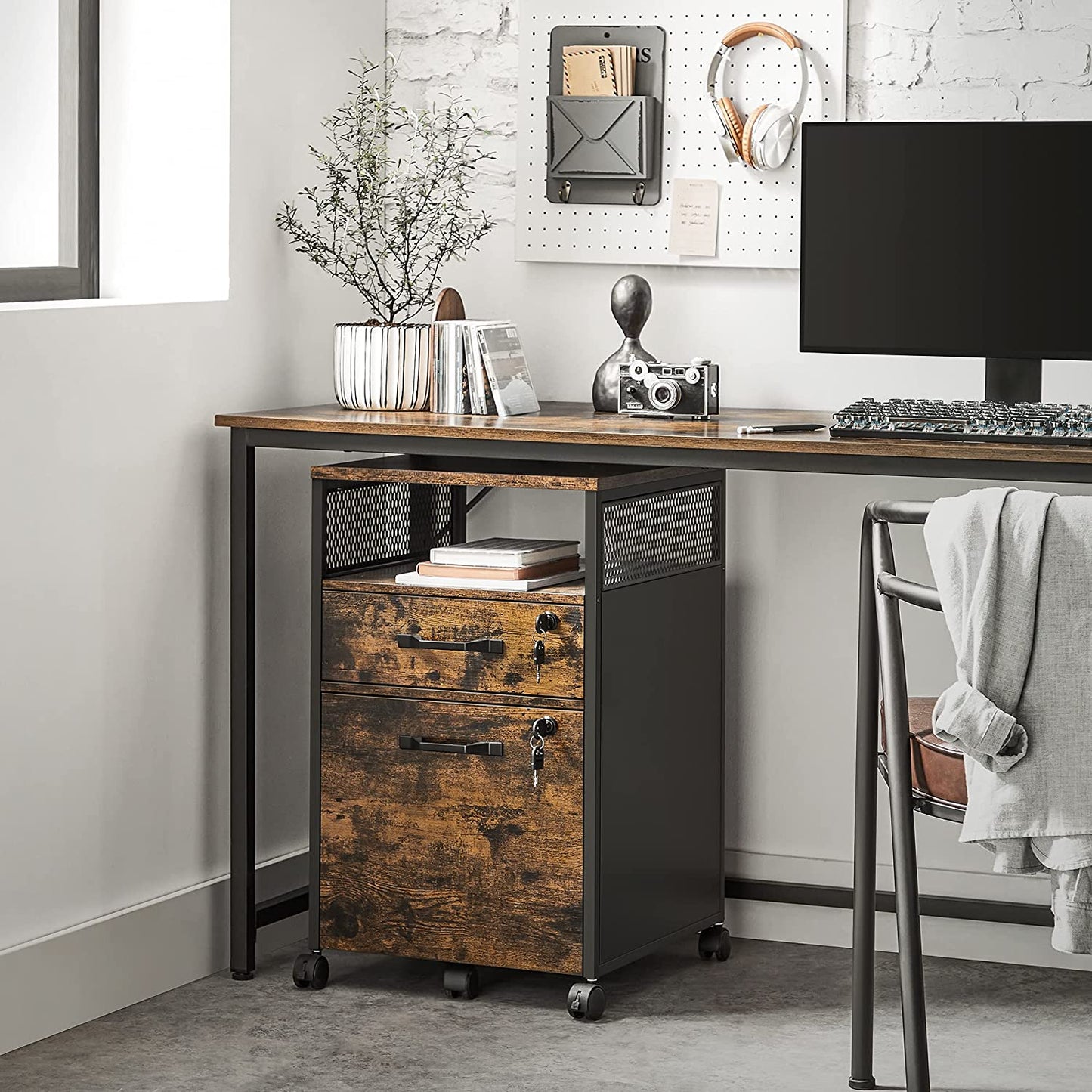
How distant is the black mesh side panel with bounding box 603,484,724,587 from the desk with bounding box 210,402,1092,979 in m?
0.12

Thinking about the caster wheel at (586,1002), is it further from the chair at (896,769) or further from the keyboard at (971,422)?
the keyboard at (971,422)

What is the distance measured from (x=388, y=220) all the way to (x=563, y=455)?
79 cm

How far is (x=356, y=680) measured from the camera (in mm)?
3006

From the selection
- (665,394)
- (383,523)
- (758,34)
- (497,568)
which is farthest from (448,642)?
(758,34)

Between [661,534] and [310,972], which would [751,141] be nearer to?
[661,534]

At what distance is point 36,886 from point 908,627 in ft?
4.87

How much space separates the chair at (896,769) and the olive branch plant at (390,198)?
3.66 feet

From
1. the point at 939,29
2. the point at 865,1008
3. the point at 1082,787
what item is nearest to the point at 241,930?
the point at 865,1008

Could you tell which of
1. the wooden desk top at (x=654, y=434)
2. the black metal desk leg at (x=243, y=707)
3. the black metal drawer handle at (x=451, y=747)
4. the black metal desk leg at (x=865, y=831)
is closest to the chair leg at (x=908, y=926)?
the black metal desk leg at (x=865, y=831)

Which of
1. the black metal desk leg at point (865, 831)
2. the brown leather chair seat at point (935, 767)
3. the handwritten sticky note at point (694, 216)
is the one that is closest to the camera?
the brown leather chair seat at point (935, 767)

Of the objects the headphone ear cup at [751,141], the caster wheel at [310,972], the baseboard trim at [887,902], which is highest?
the headphone ear cup at [751,141]

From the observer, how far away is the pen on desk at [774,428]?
9.16 ft

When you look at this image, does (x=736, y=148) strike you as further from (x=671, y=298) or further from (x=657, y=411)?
(x=657, y=411)

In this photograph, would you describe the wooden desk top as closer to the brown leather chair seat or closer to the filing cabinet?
the filing cabinet
